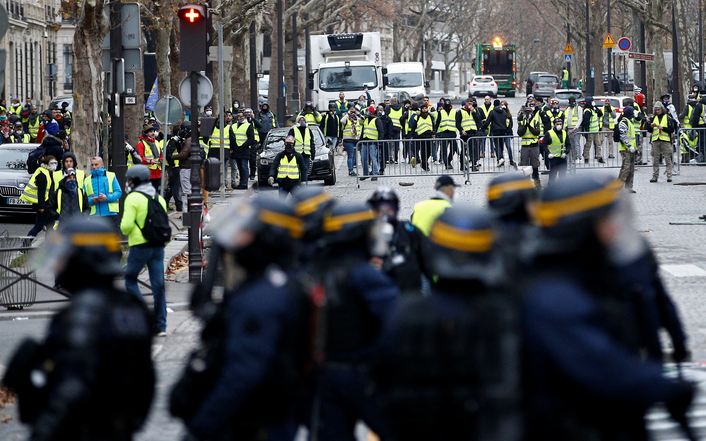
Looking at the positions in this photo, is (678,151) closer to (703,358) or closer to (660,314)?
(703,358)

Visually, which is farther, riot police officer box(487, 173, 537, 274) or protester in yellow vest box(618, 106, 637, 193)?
protester in yellow vest box(618, 106, 637, 193)

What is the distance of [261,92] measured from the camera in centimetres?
7662

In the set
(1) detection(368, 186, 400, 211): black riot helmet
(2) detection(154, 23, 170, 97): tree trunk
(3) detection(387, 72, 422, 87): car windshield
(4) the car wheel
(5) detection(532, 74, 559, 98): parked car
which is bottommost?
(1) detection(368, 186, 400, 211): black riot helmet

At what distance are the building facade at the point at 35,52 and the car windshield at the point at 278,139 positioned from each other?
4069cm

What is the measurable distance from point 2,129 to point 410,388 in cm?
3033

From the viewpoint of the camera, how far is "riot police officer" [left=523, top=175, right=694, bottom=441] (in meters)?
4.59

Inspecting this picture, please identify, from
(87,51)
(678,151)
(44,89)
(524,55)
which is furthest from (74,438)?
(524,55)

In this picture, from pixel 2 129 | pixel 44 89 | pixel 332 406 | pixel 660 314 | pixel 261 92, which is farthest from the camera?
pixel 44 89

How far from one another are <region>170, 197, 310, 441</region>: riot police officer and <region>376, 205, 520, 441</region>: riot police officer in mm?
537

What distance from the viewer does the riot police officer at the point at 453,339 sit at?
15.7 feet

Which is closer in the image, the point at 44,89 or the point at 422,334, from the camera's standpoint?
the point at 422,334

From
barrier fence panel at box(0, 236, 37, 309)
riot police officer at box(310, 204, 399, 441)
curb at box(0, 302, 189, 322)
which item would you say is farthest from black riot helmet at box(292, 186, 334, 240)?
barrier fence panel at box(0, 236, 37, 309)

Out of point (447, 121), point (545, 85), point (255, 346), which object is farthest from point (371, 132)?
point (545, 85)

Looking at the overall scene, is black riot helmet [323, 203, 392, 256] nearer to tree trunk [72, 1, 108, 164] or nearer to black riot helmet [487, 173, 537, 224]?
black riot helmet [487, 173, 537, 224]
